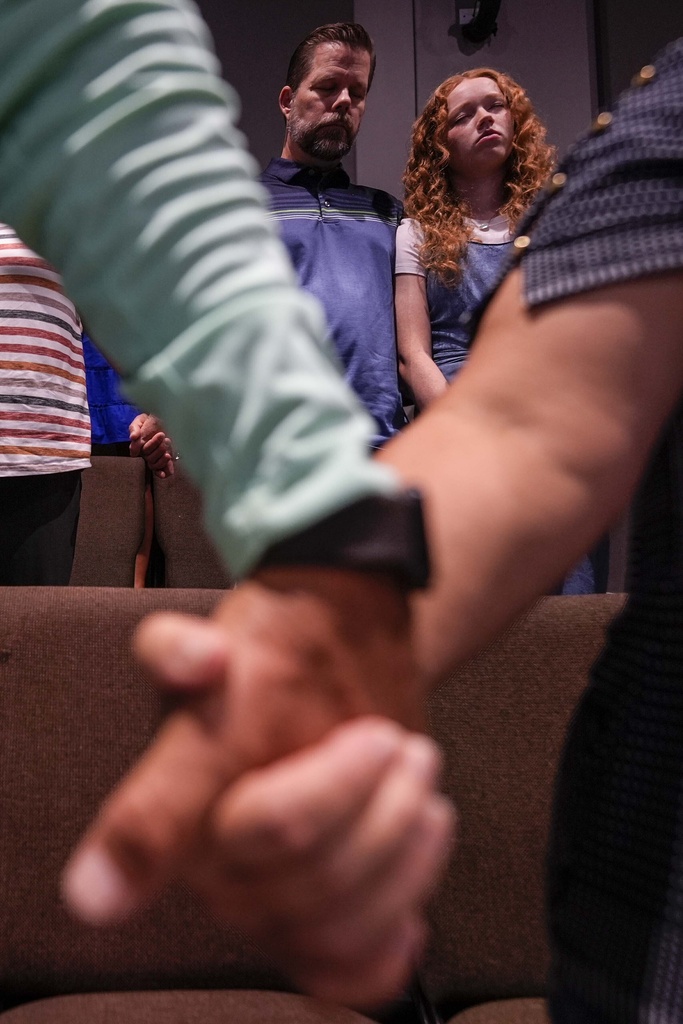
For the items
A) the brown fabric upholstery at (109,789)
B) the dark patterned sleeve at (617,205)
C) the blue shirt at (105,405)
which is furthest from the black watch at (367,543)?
the blue shirt at (105,405)

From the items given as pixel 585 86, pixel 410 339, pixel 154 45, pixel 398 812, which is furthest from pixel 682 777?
pixel 585 86

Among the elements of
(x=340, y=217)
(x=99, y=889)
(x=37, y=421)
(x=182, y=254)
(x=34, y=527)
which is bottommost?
(x=34, y=527)

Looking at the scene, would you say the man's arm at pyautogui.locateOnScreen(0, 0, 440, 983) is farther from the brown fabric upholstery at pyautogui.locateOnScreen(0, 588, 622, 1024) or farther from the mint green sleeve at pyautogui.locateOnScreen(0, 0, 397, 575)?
the brown fabric upholstery at pyautogui.locateOnScreen(0, 588, 622, 1024)

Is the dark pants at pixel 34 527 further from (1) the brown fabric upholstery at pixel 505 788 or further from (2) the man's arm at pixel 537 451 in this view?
(2) the man's arm at pixel 537 451

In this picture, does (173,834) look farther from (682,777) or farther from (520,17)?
(520,17)

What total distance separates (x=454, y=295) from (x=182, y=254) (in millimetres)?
1325

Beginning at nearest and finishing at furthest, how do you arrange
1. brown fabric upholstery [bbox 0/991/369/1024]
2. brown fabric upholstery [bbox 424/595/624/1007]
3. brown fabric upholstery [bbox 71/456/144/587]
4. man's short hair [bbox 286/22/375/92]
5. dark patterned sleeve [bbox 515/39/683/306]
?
1. dark patterned sleeve [bbox 515/39/683/306]
2. brown fabric upholstery [bbox 0/991/369/1024]
3. brown fabric upholstery [bbox 424/595/624/1007]
4. man's short hair [bbox 286/22/375/92]
5. brown fabric upholstery [bbox 71/456/144/587]

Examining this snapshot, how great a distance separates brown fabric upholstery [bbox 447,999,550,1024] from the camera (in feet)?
2.70

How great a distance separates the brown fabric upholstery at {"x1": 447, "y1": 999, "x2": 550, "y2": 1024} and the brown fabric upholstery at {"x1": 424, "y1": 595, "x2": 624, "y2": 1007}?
21mm

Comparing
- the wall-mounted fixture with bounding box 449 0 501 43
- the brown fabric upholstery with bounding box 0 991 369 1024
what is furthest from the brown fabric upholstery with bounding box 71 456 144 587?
the wall-mounted fixture with bounding box 449 0 501 43

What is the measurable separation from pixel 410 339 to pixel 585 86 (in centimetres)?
226

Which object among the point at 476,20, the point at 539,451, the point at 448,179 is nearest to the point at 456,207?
the point at 448,179

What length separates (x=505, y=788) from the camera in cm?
93

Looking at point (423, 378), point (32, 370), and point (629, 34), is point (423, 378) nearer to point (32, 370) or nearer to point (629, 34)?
point (32, 370)
